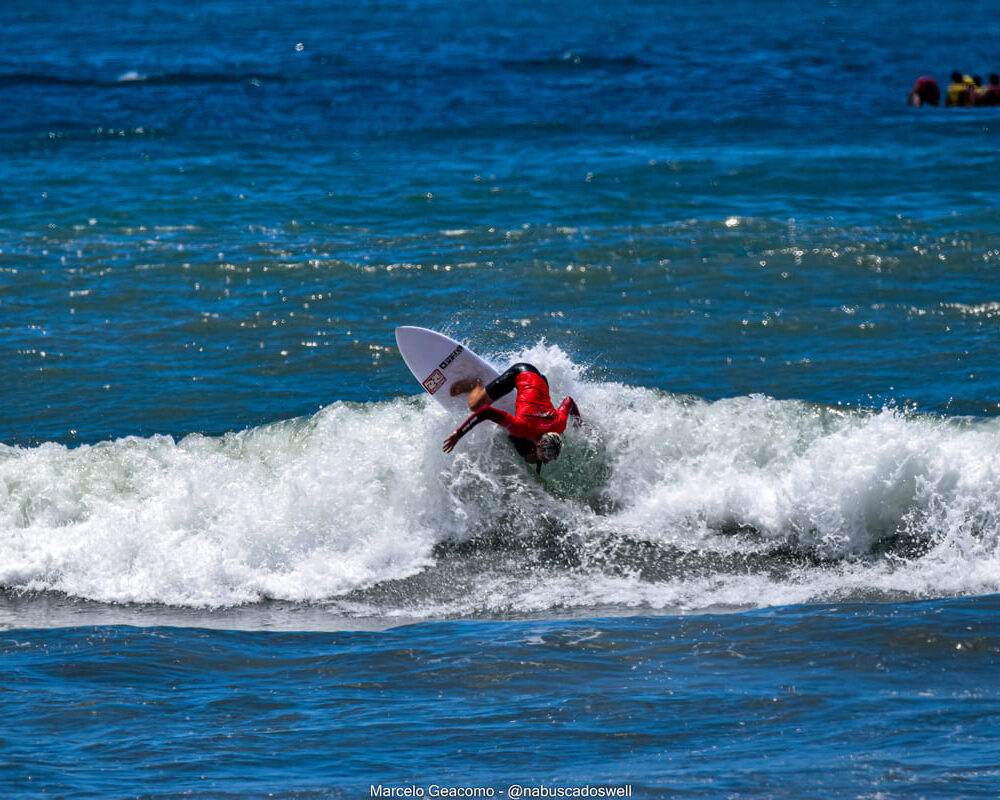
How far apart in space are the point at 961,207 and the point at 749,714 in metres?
13.9

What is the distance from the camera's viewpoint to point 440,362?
11773mm

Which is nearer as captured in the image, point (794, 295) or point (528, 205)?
point (794, 295)

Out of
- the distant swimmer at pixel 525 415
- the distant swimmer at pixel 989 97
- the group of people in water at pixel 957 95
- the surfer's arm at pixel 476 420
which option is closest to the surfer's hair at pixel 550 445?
the distant swimmer at pixel 525 415

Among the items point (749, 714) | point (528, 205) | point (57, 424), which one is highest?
point (528, 205)

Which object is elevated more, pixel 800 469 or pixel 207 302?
pixel 207 302

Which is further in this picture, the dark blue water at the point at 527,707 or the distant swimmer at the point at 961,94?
the distant swimmer at the point at 961,94

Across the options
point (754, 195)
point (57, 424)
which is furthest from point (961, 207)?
point (57, 424)

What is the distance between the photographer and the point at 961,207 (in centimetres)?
1941

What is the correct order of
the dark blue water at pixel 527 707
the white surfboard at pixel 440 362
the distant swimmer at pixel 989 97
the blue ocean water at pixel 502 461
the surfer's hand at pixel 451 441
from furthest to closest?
the distant swimmer at pixel 989 97, the white surfboard at pixel 440 362, the surfer's hand at pixel 451 441, the blue ocean water at pixel 502 461, the dark blue water at pixel 527 707

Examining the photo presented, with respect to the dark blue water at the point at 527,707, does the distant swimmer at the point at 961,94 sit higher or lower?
higher

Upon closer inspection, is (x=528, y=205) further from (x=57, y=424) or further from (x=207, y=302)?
(x=57, y=424)

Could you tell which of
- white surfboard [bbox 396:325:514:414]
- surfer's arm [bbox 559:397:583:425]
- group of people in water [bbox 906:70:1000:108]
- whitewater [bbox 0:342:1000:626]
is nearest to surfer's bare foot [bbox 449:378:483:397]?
white surfboard [bbox 396:325:514:414]

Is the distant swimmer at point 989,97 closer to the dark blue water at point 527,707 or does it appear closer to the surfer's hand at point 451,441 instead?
the surfer's hand at point 451,441

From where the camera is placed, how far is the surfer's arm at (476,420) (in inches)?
424
